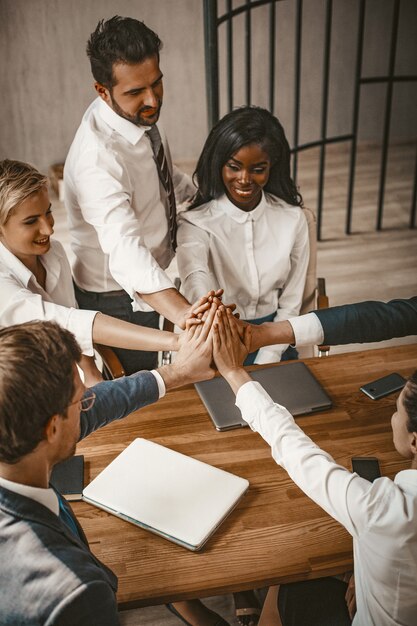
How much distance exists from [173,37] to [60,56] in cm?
90

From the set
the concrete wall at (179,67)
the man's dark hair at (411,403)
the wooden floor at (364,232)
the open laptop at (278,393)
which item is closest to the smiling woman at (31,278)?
the open laptop at (278,393)

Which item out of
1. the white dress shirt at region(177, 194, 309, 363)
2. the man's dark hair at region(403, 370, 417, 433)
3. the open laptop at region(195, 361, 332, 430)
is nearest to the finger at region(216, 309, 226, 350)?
the open laptop at region(195, 361, 332, 430)

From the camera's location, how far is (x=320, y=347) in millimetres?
2270

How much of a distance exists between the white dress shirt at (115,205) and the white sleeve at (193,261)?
0.11m

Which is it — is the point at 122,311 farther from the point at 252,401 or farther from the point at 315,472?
the point at 315,472

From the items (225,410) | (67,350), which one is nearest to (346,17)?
(225,410)

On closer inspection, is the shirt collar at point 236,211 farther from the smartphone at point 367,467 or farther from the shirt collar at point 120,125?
the smartphone at point 367,467

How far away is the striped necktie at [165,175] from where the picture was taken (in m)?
2.32

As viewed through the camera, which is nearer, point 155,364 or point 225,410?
point 225,410

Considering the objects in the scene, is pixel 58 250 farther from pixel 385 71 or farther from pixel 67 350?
pixel 385 71

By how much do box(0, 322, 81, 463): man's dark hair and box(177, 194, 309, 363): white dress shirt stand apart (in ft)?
3.66

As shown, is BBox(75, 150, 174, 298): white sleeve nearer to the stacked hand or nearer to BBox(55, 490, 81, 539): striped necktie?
the stacked hand

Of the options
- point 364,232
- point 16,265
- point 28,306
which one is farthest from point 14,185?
point 364,232

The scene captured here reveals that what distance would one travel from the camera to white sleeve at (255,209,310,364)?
2365mm
